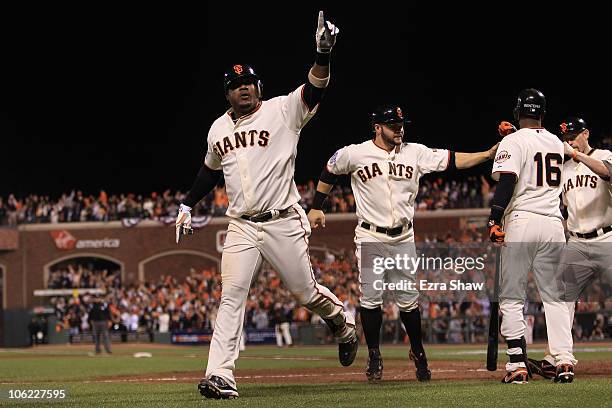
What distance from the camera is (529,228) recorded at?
25.1ft

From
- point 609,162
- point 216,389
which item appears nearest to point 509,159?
point 609,162

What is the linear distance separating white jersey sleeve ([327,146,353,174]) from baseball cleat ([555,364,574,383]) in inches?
114

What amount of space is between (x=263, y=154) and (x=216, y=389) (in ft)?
6.15

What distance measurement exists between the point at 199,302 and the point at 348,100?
19563mm

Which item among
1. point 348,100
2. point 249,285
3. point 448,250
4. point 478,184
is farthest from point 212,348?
point 348,100

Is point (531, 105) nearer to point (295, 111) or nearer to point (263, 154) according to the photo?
point (295, 111)

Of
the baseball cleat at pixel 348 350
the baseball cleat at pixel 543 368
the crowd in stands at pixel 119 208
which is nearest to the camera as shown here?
the baseball cleat at pixel 348 350

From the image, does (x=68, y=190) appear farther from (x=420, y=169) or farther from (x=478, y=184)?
(x=420, y=169)

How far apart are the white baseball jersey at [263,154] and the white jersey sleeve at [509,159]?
5.48 feet

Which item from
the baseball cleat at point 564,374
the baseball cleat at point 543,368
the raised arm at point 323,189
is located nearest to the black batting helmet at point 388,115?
the raised arm at point 323,189

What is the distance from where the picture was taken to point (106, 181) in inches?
2074

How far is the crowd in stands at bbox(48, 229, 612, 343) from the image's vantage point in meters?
21.5

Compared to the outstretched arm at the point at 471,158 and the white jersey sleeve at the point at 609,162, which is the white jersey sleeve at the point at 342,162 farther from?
the white jersey sleeve at the point at 609,162

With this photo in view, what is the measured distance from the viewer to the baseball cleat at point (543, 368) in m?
8.20
